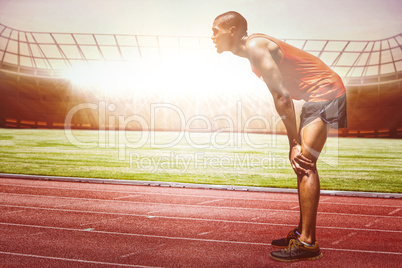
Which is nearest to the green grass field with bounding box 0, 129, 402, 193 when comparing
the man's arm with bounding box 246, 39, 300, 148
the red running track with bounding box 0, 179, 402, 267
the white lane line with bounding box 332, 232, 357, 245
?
the red running track with bounding box 0, 179, 402, 267

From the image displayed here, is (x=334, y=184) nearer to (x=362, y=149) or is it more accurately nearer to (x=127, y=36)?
(x=362, y=149)

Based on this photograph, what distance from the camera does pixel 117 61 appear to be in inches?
355

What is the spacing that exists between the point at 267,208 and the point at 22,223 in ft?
8.95

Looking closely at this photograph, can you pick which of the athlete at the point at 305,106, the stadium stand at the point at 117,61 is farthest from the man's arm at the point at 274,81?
the stadium stand at the point at 117,61

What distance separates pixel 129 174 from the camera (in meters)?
8.36

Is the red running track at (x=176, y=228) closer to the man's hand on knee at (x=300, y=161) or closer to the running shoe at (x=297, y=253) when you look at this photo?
the running shoe at (x=297, y=253)

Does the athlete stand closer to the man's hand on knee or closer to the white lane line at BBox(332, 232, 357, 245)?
the man's hand on knee

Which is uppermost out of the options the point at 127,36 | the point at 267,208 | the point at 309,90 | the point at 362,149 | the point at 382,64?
the point at 127,36

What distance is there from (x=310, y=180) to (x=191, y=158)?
603cm

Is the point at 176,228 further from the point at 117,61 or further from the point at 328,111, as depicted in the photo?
the point at 117,61

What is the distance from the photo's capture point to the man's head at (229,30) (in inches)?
113

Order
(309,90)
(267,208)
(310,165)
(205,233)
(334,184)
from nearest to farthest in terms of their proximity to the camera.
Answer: (310,165), (309,90), (205,233), (267,208), (334,184)

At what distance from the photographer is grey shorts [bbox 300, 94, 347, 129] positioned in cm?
269

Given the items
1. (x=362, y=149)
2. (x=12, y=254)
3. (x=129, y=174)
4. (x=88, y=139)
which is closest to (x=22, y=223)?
(x=12, y=254)
